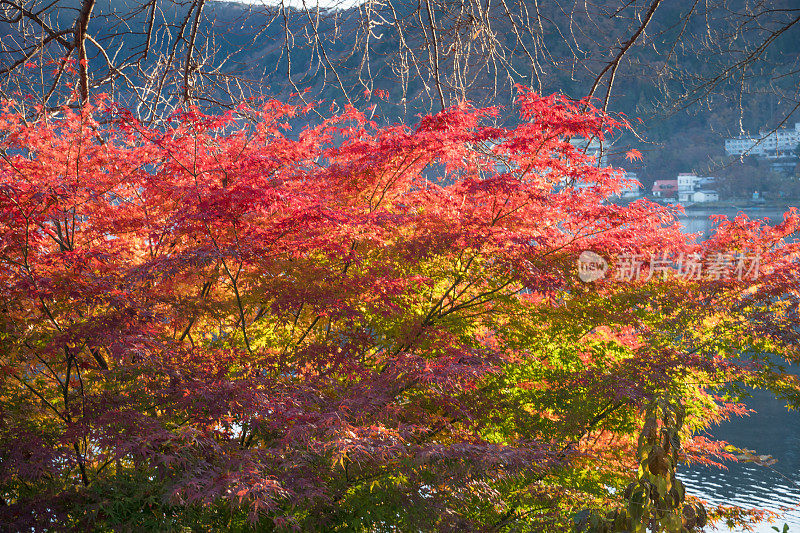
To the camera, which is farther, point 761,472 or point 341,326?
point 761,472

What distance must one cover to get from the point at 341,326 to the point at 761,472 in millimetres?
9787

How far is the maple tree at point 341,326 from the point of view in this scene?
2.69m

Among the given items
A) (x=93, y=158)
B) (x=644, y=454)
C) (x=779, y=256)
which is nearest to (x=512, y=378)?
(x=779, y=256)

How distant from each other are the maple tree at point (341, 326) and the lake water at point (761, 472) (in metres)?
4.96

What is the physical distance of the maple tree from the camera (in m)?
2.69

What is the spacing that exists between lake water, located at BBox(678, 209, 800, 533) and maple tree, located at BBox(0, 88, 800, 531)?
496 cm

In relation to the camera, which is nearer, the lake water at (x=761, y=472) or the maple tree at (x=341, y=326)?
the maple tree at (x=341, y=326)

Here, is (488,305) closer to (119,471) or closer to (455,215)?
(455,215)

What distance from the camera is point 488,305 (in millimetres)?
4113

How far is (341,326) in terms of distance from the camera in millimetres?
3814

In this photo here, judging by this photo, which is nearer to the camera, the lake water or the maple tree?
the maple tree

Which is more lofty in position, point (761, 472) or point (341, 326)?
point (341, 326)

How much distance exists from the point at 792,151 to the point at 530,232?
1385 inches

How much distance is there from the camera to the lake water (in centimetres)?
905
